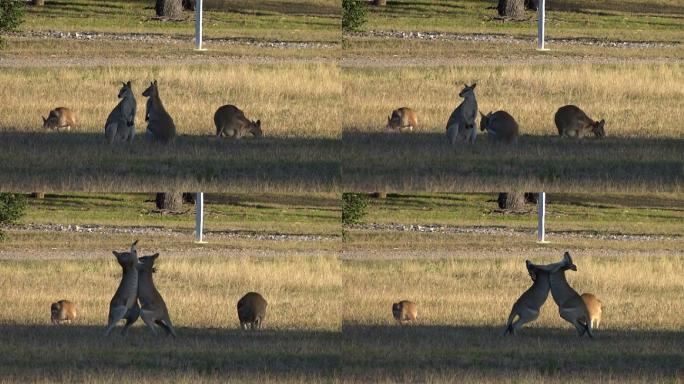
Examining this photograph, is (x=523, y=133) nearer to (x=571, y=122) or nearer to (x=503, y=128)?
(x=571, y=122)

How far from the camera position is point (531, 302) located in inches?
797

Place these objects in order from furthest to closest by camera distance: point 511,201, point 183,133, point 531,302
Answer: point 511,201 → point 183,133 → point 531,302

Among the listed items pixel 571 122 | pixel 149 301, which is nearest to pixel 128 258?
pixel 149 301

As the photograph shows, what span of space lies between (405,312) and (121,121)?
418 centimetres

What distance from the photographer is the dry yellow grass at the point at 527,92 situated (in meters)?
29.3

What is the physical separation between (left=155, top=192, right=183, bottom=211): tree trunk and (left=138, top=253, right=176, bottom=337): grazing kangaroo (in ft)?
56.2

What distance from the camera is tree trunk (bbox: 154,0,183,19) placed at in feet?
116

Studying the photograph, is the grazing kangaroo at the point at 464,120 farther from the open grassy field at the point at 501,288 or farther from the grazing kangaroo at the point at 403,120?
the grazing kangaroo at the point at 403,120

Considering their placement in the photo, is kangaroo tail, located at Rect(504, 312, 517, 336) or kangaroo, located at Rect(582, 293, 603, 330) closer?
kangaroo tail, located at Rect(504, 312, 517, 336)

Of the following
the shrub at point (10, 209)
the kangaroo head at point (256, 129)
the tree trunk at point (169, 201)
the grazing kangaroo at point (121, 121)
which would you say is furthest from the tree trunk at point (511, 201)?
the grazing kangaroo at point (121, 121)

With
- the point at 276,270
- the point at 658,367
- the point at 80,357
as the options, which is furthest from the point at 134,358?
the point at 276,270

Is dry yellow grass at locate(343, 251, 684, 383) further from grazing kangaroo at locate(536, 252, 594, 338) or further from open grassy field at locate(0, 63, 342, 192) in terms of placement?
open grassy field at locate(0, 63, 342, 192)

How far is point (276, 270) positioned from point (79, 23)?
8.48 m

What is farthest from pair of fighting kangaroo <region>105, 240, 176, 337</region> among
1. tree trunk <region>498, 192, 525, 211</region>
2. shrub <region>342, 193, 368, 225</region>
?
tree trunk <region>498, 192, 525, 211</region>
